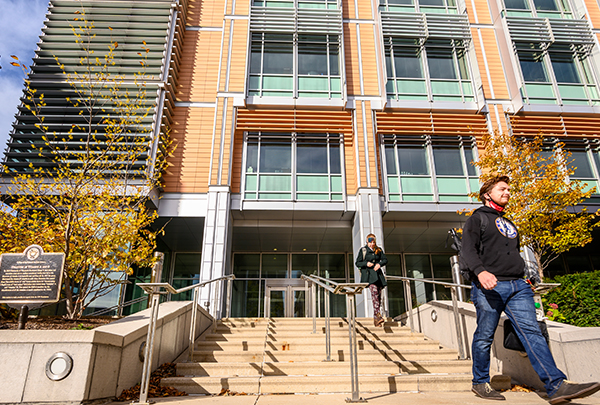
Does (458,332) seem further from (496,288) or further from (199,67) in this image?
(199,67)

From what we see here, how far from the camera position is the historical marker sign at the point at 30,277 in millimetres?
5617

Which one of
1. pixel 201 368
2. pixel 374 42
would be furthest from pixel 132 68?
pixel 201 368

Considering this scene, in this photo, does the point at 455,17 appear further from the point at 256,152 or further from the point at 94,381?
the point at 94,381

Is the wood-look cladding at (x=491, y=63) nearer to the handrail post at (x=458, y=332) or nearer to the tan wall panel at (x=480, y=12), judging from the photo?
the tan wall panel at (x=480, y=12)

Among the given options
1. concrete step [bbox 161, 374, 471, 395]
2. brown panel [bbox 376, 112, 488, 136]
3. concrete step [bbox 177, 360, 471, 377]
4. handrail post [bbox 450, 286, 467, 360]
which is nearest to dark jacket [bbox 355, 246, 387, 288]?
handrail post [bbox 450, 286, 467, 360]

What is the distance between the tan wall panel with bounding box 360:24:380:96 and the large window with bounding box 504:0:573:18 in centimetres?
637

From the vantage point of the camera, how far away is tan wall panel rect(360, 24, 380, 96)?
15953 millimetres

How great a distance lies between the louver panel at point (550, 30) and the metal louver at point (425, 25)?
1985mm

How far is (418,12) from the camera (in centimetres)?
1708

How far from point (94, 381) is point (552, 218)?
11811 millimetres

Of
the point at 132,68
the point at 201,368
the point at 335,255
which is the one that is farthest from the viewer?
the point at 335,255

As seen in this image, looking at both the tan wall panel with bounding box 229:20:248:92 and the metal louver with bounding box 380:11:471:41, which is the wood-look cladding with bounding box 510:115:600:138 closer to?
the metal louver with bounding box 380:11:471:41

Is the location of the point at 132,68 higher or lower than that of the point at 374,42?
lower

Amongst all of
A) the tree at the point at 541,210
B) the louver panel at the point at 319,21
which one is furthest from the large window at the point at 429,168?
the louver panel at the point at 319,21
